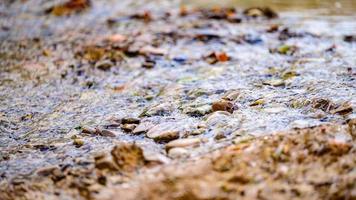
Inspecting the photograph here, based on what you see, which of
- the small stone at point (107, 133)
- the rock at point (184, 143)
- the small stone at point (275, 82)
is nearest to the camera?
the rock at point (184, 143)

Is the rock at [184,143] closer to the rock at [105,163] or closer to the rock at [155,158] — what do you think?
the rock at [155,158]

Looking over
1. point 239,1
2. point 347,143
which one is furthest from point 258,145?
point 239,1

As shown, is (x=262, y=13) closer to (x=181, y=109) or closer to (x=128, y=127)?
(x=181, y=109)

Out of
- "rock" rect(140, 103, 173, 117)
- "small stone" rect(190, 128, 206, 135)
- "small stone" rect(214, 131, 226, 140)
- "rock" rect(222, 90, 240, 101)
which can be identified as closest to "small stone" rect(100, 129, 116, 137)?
"rock" rect(140, 103, 173, 117)

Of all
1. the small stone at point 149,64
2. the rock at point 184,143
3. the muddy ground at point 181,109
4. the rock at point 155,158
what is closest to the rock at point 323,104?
the muddy ground at point 181,109

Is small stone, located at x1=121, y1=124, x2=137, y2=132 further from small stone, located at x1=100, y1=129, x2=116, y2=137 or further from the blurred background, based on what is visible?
the blurred background

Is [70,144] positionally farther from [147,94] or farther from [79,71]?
[79,71]
